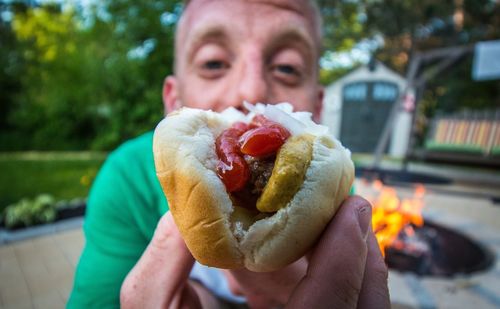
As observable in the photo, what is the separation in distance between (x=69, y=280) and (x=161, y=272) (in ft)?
11.2

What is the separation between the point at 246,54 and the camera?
1553mm

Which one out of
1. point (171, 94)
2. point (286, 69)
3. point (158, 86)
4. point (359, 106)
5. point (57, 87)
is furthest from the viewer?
point (359, 106)

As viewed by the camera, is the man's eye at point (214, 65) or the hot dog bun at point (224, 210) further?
the man's eye at point (214, 65)

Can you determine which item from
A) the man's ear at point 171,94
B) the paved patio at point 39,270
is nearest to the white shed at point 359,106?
the paved patio at point 39,270

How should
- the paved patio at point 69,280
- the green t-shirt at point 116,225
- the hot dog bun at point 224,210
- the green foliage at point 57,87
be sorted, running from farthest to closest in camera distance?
the green foliage at point 57,87, the paved patio at point 69,280, the green t-shirt at point 116,225, the hot dog bun at point 224,210

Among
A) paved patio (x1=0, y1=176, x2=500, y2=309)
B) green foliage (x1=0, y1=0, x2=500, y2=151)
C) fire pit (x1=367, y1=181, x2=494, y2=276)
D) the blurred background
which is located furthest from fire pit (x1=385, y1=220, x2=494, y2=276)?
green foliage (x1=0, y1=0, x2=500, y2=151)

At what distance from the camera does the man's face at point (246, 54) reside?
1.55 meters

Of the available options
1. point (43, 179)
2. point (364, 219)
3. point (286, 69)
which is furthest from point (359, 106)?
point (364, 219)

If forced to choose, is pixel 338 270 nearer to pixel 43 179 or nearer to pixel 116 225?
pixel 116 225

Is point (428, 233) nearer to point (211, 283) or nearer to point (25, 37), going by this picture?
point (211, 283)

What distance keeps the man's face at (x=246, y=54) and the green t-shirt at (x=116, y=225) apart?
571 millimetres

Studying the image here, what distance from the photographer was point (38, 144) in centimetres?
1855

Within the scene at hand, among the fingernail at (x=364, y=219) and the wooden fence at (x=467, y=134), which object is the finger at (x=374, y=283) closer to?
the fingernail at (x=364, y=219)

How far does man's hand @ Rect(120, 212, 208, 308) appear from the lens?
1.08 meters
